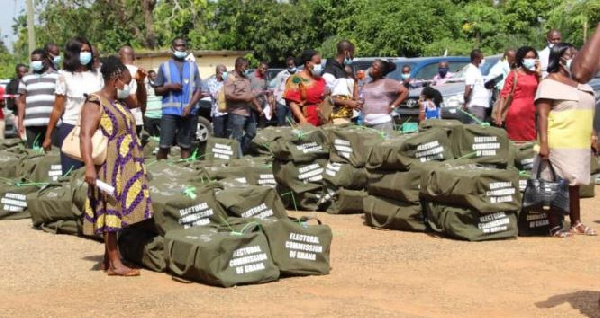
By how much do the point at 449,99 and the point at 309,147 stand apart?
294 inches

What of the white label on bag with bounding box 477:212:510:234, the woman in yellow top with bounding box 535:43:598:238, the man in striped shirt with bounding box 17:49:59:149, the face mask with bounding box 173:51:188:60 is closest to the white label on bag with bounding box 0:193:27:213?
the man in striped shirt with bounding box 17:49:59:149

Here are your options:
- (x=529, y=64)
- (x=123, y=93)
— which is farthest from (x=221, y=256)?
(x=529, y=64)

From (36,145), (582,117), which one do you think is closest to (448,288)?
(582,117)

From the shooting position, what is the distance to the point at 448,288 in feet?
26.1

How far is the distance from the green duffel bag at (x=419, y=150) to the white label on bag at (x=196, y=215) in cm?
239

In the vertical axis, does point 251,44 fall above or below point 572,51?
below

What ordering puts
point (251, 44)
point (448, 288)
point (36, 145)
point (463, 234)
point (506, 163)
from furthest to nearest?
point (251, 44)
point (36, 145)
point (506, 163)
point (463, 234)
point (448, 288)

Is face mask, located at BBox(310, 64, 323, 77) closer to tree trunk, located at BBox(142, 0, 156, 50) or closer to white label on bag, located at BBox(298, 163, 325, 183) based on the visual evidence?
white label on bag, located at BBox(298, 163, 325, 183)

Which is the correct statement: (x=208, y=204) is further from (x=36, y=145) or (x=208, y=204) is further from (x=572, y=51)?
(x=36, y=145)

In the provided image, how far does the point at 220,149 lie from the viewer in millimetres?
12867

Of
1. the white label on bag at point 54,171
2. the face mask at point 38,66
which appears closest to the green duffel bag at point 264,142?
the white label on bag at point 54,171

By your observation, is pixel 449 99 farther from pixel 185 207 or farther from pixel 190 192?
pixel 185 207

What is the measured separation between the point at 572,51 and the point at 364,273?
10.8ft

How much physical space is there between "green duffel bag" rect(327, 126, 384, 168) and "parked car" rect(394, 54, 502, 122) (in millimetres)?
6687
